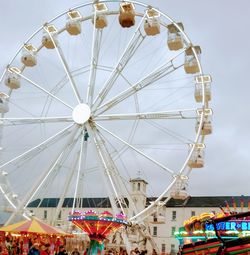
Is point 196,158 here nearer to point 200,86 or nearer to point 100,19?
point 200,86

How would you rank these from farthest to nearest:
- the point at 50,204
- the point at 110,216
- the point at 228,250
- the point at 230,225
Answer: the point at 50,204 → the point at 110,216 → the point at 230,225 → the point at 228,250

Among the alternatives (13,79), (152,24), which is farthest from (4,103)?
(152,24)

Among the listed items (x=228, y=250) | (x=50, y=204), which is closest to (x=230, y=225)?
(x=228, y=250)

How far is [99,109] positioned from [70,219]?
528 cm

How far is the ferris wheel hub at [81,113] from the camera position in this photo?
23141 millimetres

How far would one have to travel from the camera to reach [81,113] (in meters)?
23.3

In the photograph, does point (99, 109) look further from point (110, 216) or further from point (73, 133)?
point (110, 216)

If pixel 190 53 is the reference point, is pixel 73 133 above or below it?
below

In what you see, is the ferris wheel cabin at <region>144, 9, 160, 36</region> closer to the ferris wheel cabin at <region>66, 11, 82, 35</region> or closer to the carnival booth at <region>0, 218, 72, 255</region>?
the ferris wheel cabin at <region>66, 11, 82, 35</region>

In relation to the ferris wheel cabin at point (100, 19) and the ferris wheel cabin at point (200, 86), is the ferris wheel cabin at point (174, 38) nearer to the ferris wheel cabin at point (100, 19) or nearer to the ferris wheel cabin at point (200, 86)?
the ferris wheel cabin at point (200, 86)

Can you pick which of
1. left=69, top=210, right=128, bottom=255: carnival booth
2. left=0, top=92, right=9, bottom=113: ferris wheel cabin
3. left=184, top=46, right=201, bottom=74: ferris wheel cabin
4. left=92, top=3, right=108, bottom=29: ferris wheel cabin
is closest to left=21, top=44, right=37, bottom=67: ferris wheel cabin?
left=0, top=92, right=9, bottom=113: ferris wheel cabin

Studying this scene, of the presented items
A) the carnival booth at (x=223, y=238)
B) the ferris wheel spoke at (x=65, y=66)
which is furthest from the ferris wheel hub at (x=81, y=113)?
the carnival booth at (x=223, y=238)

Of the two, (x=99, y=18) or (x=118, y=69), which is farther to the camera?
(x=99, y=18)

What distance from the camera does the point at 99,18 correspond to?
2541 cm
